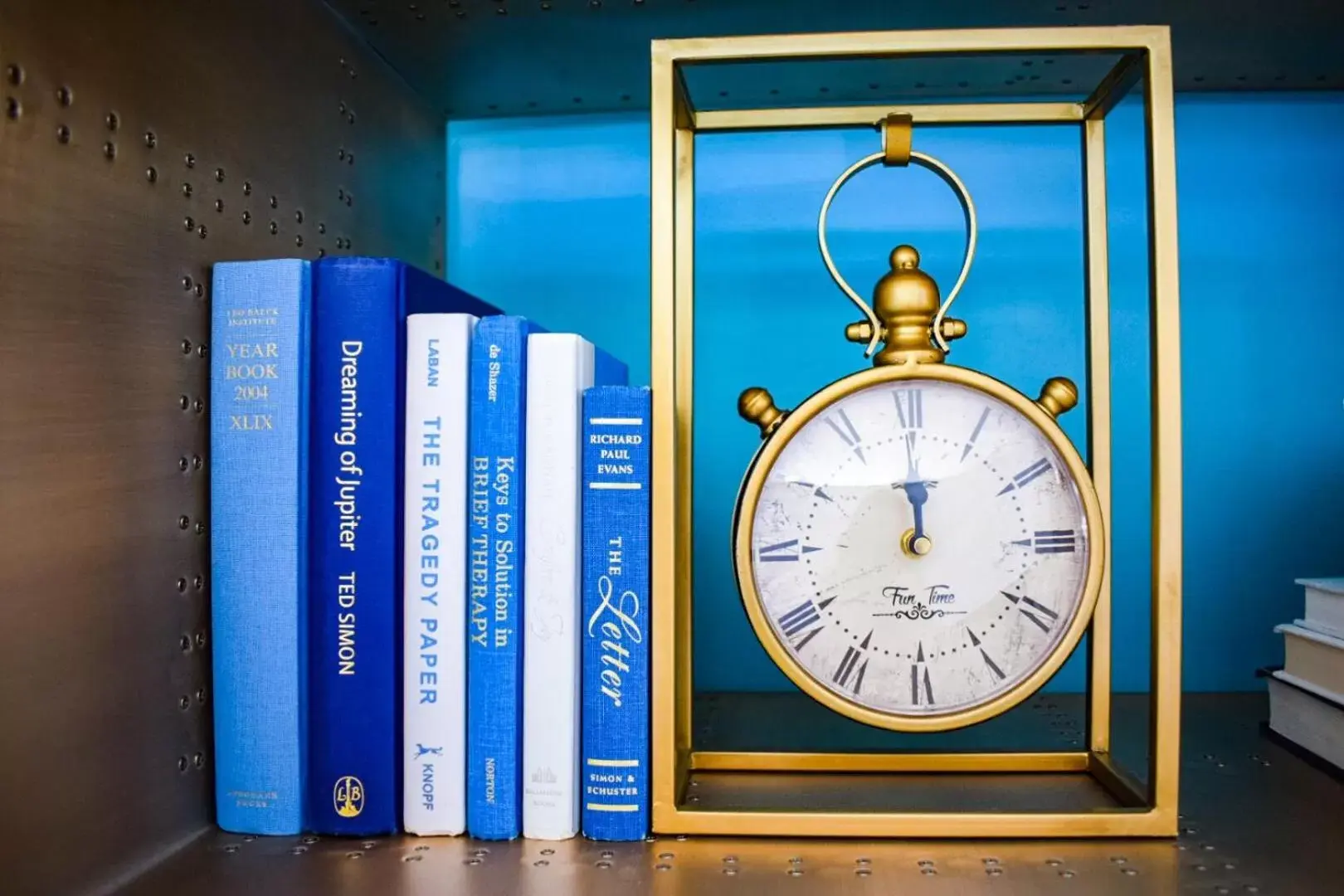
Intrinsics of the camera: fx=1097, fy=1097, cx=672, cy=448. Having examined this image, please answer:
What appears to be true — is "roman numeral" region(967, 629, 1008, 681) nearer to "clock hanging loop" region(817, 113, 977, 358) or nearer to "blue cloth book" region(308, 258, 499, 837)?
"clock hanging loop" region(817, 113, 977, 358)

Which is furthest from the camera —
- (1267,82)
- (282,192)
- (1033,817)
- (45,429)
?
(1267,82)

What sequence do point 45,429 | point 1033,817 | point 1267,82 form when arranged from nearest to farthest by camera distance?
point 45,429 → point 1033,817 → point 1267,82

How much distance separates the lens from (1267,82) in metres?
Result: 1.08

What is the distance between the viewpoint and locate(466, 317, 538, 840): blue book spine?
0.72m

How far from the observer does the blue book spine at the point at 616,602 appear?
0.73 metres

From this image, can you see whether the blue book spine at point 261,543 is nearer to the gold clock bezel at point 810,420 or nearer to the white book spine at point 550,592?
the white book spine at point 550,592

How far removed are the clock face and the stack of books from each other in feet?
0.79

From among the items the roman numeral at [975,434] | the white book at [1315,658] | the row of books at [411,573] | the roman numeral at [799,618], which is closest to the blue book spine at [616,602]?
the row of books at [411,573]

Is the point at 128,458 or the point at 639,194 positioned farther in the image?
the point at 639,194

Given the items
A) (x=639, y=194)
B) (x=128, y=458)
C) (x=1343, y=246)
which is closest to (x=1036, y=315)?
(x=1343, y=246)

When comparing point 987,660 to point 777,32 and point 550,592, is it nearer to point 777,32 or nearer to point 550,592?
point 550,592

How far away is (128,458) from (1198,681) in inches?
39.4

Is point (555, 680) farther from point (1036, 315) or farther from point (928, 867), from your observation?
point (1036, 315)

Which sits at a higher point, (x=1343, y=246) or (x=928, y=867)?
(x=1343, y=246)
